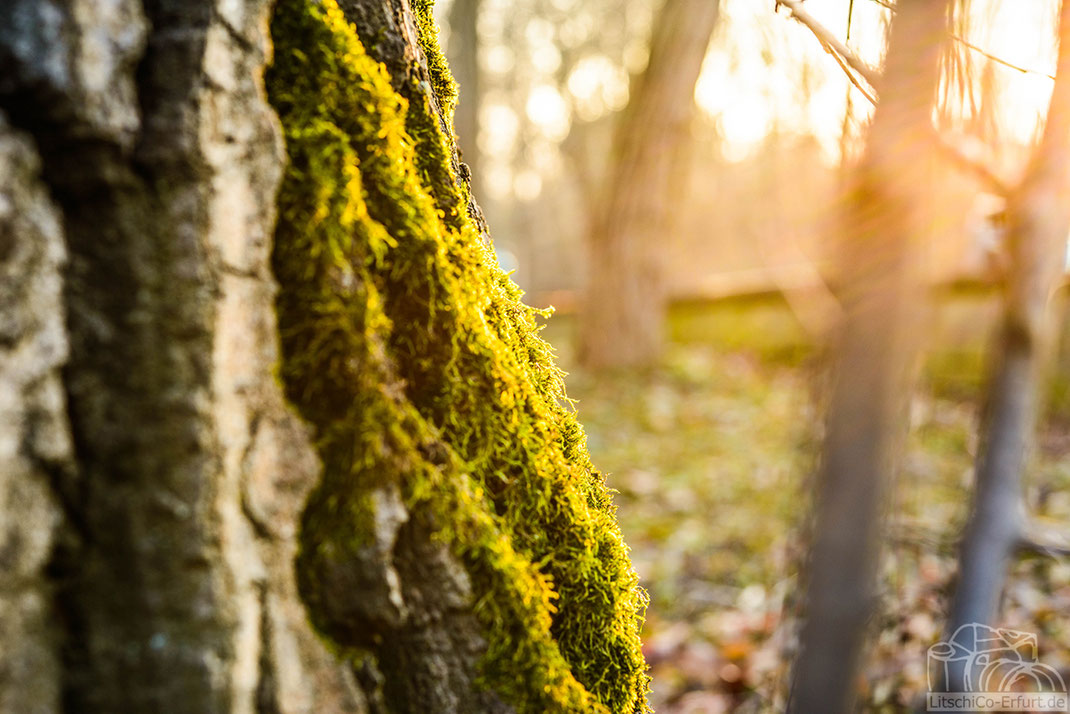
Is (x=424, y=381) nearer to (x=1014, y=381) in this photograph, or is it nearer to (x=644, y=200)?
(x=1014, y=381)

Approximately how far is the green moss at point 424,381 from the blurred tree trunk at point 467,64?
22.6 feet

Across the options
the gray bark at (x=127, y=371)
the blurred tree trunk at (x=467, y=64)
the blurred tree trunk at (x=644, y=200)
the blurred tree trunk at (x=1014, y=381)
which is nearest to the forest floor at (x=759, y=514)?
the blurred tree trunk at (x=1014, y=381)

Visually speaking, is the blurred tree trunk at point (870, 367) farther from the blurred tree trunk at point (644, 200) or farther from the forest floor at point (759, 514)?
the blurred tree trunk at point (644, 200)

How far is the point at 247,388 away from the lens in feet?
2.84

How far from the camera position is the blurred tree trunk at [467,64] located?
7.90 m

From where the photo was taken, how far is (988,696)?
8.32 feet

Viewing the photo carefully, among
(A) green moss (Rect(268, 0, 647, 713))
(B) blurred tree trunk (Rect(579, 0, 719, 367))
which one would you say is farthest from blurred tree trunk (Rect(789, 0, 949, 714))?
(B) blurred tree trunk (Rect(579, 0, 719, 367))

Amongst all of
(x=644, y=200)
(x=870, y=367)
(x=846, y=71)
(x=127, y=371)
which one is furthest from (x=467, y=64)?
(x=127, y=371)

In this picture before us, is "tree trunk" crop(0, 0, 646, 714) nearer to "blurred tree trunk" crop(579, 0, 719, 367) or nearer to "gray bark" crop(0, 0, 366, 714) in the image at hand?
"gray bark" crop(0, 0, 366, 714)

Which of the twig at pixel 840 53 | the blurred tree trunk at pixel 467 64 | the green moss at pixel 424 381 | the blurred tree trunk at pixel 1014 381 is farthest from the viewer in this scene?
the blurred tree trunk at pixel 467 64

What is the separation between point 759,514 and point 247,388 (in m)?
4.51

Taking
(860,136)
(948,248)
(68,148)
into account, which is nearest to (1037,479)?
(948,248)

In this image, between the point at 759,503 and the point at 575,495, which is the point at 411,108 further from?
the point at 759,503

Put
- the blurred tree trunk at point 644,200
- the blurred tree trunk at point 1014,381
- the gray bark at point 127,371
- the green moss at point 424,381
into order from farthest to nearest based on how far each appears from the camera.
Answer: the blurred tree trunk at point 644,200
the blurred tree trunk at point 1014,381
the green moss at point 424,381
the gray bark at point 127,371
